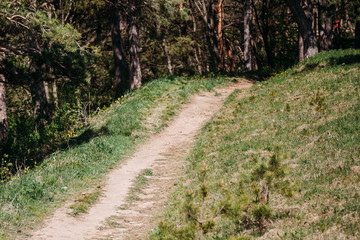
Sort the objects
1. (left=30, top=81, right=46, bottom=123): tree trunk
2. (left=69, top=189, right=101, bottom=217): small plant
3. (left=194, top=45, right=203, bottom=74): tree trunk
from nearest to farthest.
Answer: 1. (left=69, top=189, right=101, bottom=217): small plant
2. (left=30, top=81, right=46, bottom=123): tree trunk
3. (left=194, top=45, right=203, bottom=74): tree trunk

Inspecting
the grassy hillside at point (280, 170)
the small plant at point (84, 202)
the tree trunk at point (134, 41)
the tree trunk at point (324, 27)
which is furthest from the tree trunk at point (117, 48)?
the small plant at point (84, 202)

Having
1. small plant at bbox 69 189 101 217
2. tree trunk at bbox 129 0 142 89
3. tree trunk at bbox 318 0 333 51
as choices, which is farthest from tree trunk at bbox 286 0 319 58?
small plant at bbox 69 189 101 217

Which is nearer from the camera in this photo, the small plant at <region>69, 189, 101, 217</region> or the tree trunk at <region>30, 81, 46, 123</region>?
the small plant at <region>69, 189, 101, 217</region>

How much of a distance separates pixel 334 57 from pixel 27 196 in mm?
14204

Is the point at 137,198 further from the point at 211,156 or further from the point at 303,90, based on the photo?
the point at 303,90

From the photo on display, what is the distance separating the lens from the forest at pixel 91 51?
11867 millimetres

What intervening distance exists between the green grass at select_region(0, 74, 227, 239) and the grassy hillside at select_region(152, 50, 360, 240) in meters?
2.20

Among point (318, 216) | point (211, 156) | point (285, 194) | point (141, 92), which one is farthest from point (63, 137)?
point (318, 216)

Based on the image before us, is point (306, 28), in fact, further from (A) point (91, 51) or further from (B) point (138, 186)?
(B) point (138, 186)

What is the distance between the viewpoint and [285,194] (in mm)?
5703

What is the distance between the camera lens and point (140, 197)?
26.1 ft

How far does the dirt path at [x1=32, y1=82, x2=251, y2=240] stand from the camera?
238 inches

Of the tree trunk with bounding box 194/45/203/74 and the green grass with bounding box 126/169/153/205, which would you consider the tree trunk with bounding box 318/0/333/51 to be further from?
the green grass with bounding box 126/169/153/205

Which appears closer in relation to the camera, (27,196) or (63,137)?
(27,196)
